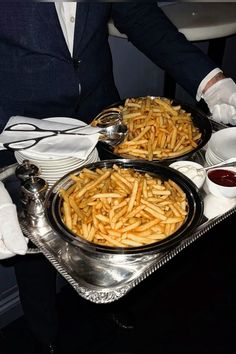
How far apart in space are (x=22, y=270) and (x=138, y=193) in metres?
0.80

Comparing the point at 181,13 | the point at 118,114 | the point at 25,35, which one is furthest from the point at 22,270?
the point at 181,13

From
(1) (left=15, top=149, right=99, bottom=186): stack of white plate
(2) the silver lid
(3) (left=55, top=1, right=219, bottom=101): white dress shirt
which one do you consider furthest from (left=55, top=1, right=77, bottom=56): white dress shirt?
(2) the silver lid

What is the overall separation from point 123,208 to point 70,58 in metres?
0.67

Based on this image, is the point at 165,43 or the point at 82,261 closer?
the point at 82,261

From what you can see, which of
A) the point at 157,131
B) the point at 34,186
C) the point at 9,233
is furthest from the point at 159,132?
the point at 9,233

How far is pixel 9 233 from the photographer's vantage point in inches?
45.9

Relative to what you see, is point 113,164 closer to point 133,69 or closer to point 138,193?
point 138,193

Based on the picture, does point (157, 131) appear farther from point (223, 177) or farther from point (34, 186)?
point (34, 186)

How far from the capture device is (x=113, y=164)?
1434 millimetres

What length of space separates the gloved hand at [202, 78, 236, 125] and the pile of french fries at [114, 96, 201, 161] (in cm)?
15

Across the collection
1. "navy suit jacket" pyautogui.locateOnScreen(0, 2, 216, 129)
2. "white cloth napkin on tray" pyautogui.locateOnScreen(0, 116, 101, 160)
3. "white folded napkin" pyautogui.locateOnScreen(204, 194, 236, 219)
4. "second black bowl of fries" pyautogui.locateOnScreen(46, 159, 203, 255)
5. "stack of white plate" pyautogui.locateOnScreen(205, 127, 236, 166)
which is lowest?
"white folded napkin" pyautogui.locateOnScreen(204, 194, 236, 219)

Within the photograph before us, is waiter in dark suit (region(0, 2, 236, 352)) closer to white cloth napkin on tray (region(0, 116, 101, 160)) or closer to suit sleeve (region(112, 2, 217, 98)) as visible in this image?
suit sleeve (region(112, 2, 217, 98))

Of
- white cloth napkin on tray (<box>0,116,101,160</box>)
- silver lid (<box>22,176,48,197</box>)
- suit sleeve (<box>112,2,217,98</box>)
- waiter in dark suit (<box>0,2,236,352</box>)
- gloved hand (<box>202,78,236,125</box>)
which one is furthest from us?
suit sleeve (<box>112,2,217,98</box>)

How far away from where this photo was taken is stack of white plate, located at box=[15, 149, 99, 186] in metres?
1.36
